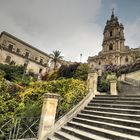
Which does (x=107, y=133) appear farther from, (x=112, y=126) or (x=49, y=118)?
(x=49, y=118)

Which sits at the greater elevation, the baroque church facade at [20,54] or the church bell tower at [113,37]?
→ the church bell tower at [113,37]

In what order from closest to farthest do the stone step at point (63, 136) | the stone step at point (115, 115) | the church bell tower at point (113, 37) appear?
the stone step at point (63, 136) → the stone step at point (115, 115) → the church bell tower at point (113, 37)

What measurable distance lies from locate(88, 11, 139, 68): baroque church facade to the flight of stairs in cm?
4007

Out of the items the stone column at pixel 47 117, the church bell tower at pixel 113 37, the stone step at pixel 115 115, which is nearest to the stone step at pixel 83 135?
the stone column at pixel 47 117

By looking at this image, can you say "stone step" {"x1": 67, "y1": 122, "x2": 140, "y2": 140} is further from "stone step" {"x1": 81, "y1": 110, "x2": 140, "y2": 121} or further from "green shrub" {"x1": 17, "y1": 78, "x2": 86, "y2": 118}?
"green shrub" {"x1": 17, "y1": 78, "x2": 86, "y2": 118}

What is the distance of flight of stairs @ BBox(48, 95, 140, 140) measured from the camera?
590 centimetres

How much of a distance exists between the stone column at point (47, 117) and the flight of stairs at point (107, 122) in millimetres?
434

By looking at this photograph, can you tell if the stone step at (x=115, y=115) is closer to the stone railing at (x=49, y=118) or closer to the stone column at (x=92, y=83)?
the stone railing at (x=49, y=118)

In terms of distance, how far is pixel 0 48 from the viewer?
139 ft

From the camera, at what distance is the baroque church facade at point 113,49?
162 ft

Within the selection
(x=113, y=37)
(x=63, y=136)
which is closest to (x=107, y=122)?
(x=63, y=136)

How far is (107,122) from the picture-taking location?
23.3ft

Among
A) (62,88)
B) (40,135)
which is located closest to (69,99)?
(62,88)

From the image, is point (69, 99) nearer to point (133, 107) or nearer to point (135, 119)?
point (133, 107)
